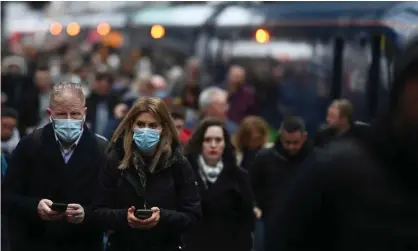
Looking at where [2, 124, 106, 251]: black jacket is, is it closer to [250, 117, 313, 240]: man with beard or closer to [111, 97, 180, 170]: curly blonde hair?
[111, 97, 180, 170]: curly blonde hair

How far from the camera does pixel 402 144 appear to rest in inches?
108

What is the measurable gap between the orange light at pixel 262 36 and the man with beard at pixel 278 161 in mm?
9314

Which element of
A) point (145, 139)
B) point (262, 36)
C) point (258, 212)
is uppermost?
point (262, 36)

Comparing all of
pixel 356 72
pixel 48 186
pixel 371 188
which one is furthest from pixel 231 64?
pixel 371 188

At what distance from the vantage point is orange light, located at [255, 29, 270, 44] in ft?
63.8

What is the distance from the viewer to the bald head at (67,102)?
6629 millimetres

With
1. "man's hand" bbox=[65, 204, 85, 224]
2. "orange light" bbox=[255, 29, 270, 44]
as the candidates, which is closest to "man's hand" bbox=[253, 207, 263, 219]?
"man's hand" bbox=[65, 204, 85, 224]

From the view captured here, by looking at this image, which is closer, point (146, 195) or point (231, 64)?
point (146, 195)

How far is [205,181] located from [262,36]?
11.1 metres

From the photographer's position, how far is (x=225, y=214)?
28.4 feet

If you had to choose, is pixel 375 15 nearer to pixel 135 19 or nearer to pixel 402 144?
pixel 135 19

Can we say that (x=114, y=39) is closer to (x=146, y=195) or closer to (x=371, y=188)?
(x=146, y=195)

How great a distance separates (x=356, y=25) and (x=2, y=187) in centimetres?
1088

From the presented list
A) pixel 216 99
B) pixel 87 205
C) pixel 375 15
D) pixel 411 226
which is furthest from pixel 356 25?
pixel 411 226
